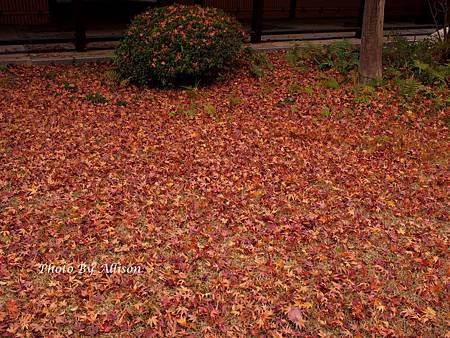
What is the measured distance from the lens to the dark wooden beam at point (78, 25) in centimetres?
990

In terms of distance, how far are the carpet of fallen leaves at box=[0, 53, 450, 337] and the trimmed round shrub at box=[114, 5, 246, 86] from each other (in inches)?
15.9

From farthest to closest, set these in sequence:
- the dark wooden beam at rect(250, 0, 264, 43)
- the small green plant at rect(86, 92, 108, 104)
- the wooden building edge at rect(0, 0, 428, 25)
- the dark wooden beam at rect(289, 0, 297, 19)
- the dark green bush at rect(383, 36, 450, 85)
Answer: the dark wooden beam at rect(289, 0, 297, 19) < the wooden building edge at rect(0, 0, 428, 25) < the dark wooden beam at rect(250, 0, 264, 43) < the dark green bush at rect(383, 36, 450, 85) < the small green plant at rect(86, 92, 108, 104)

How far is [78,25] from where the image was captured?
10117 mm

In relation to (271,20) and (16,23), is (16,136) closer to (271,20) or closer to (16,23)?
(16,23)

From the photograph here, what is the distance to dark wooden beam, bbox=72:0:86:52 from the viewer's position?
32.5 feet

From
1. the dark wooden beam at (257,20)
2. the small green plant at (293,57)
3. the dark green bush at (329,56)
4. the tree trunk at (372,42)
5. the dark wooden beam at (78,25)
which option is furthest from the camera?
the dark wooden beam at (257,20)

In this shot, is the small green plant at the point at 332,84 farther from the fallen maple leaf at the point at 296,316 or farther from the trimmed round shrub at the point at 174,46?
the fallen maple leaf at the point at 296,316

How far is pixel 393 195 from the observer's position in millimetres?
5660

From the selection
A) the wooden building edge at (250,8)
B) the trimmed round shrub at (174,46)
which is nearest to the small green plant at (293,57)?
the trimmed round shrub at (174,46)

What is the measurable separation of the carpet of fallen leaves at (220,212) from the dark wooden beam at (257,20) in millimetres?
3551

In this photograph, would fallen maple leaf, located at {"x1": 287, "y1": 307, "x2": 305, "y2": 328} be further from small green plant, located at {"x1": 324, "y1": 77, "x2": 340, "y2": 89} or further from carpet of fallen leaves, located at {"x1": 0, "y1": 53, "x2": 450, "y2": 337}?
small green plant, located at {"x1": 324, "y1": 77, "x2": 340, "y2": 89}

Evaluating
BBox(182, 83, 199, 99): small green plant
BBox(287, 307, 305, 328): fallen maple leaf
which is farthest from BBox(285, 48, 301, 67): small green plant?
BBox(287, 307, 305, 328): fallen maple leaf

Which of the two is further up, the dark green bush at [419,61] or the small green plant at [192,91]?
the dark green bush at [419,61]

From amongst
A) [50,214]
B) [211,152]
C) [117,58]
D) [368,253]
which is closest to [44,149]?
[50,214]
